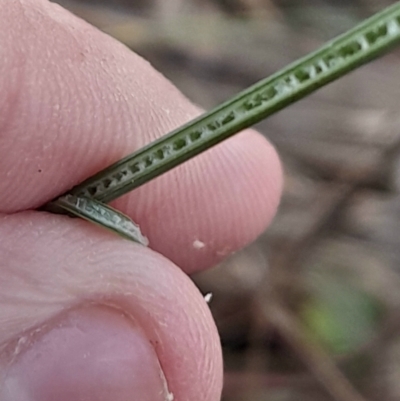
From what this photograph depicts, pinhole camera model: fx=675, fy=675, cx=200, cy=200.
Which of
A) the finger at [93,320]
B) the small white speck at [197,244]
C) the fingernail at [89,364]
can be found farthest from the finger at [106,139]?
the fingernail at [89,364]

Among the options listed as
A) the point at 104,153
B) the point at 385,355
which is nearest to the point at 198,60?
the point at 385,355

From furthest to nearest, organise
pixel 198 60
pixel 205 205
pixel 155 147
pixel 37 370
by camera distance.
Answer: pixel 198 60 < pixel 205 205 < pixel 37 370 < pixel 155 147

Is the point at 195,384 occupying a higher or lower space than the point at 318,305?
higher

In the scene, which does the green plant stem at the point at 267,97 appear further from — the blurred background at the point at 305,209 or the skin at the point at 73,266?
the blurred background at the point at 305,209

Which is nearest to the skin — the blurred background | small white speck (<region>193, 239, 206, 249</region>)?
small white speck (<region>193, 239, 206, 249</region>)

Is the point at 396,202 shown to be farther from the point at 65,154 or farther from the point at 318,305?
the point at 65,154

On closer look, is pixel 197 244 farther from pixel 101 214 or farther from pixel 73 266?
pixel 101 214

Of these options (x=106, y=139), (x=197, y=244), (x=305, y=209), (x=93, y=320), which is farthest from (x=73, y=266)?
(x=305, y=209)

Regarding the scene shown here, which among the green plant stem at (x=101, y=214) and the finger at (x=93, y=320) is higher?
the green plant stem at (x=101, y=214)
